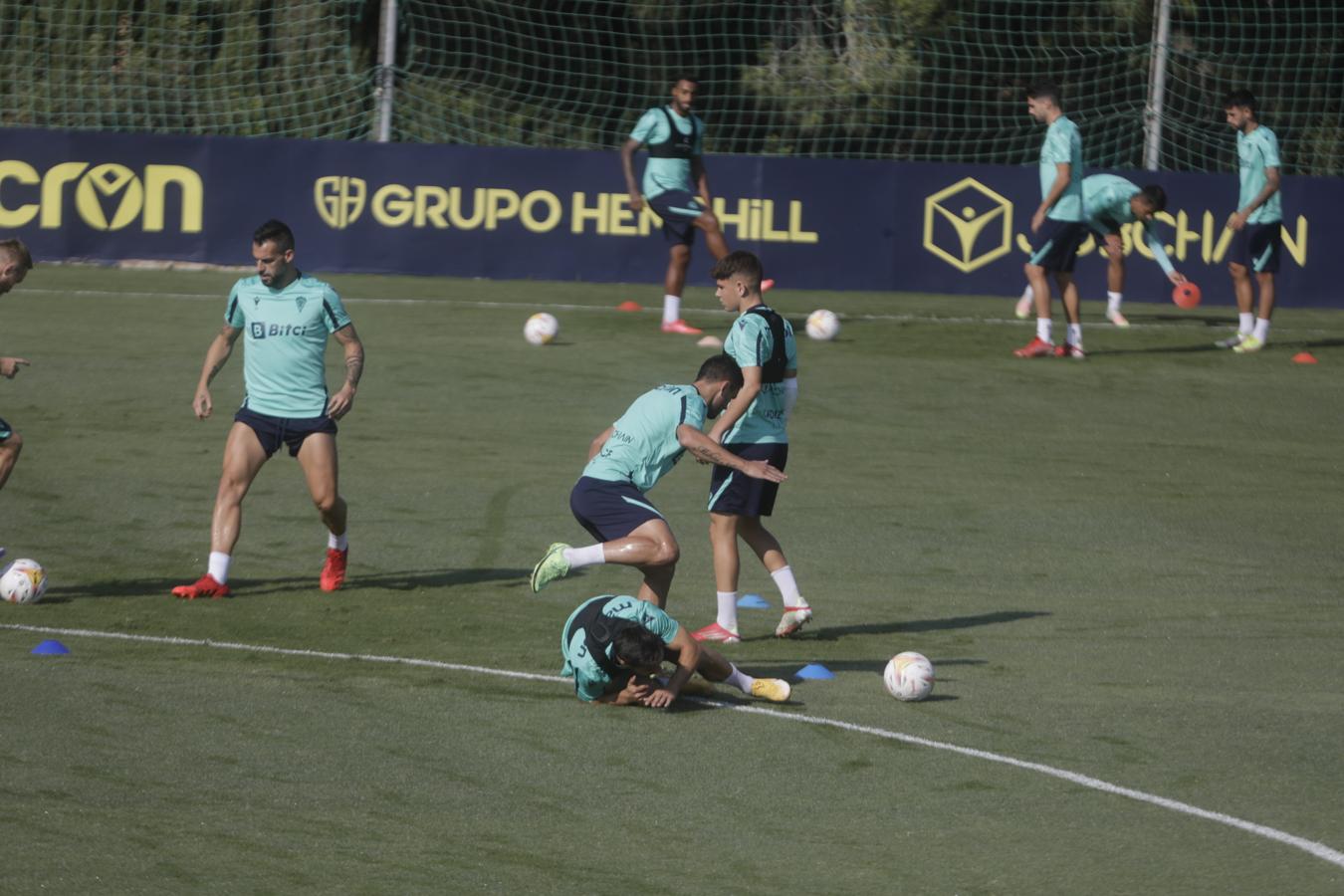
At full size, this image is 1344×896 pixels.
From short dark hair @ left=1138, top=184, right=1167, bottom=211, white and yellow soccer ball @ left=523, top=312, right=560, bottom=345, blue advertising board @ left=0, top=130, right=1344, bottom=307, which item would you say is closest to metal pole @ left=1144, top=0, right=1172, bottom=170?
blue advertising board @ left=0, top=130, right=1344, bottom=307

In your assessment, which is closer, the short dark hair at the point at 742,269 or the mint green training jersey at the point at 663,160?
the short dark hair at the point at 742,269

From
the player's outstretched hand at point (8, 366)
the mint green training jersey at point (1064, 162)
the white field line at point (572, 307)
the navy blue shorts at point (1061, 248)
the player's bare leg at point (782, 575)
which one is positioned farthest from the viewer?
the white field line at point (572, 307)

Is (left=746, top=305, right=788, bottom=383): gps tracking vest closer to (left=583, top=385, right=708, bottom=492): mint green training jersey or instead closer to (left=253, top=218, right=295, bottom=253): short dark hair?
(left=583, top=385, right=708, bottom=492): mint green training jersey

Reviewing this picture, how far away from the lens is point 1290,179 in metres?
22.7

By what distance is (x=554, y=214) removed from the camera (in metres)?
23.5

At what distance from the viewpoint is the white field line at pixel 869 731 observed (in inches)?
280

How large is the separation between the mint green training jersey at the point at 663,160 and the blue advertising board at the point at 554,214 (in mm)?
4836

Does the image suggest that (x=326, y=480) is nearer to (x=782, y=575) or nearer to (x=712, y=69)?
(x=782, y=575)

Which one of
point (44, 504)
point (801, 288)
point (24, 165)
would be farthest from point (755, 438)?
point (24, 165)

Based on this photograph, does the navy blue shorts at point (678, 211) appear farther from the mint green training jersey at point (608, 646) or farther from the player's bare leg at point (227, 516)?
the mint green training jersey at point (608, 646)

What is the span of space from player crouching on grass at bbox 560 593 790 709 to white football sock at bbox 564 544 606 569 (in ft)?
1.35

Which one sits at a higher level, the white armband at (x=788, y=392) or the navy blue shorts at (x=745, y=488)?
the white armband at (x=788, y=392)

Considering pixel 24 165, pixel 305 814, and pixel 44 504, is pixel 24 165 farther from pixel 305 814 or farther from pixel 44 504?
pixel 305 814

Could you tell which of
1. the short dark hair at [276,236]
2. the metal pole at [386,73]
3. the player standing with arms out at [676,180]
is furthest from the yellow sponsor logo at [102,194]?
the short dark hair at [276,236]
